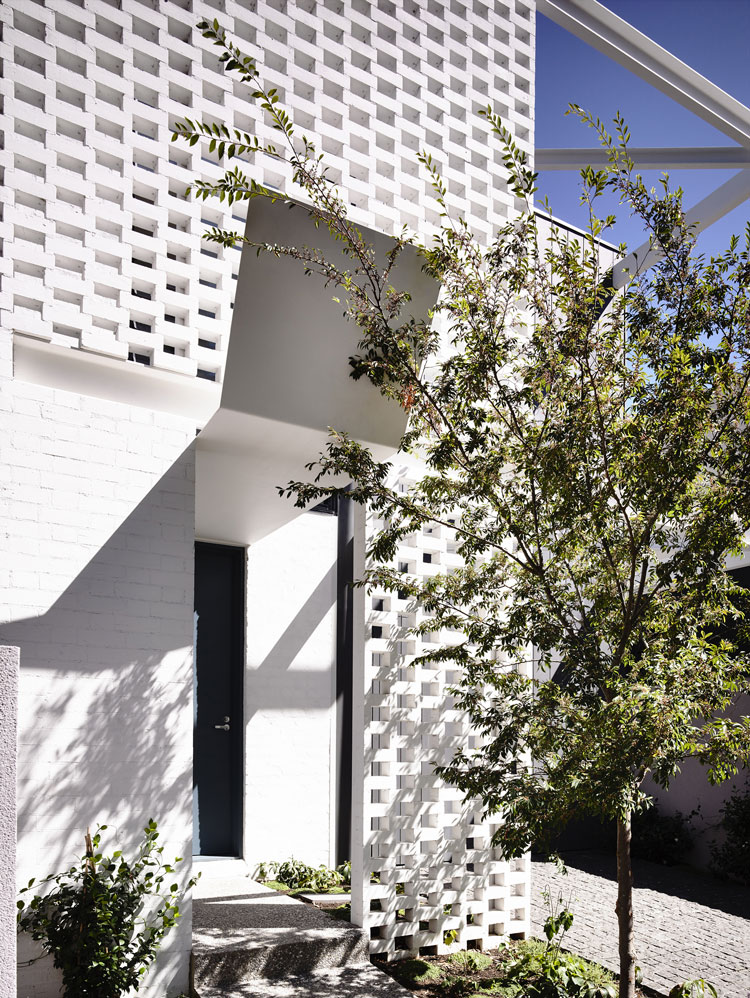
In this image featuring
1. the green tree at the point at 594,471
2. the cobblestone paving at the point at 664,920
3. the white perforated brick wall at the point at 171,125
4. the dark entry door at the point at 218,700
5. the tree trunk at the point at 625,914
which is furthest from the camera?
the dark entry door at the point at 218,700

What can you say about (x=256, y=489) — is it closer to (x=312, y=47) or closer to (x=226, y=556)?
(x=226, y=556)

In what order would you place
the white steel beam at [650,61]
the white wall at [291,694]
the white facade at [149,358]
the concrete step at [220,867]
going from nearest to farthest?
1. the white facade at [149,358]
2. the concrete step at [220,867]
3. the white wall at [291,694]
4. the white steel beam at [650,61]

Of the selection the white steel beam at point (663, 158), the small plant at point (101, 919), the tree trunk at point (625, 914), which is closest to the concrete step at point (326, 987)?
the small plant at point (101, 919)

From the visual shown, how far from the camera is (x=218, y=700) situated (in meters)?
6.74

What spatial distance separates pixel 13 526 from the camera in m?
4.04

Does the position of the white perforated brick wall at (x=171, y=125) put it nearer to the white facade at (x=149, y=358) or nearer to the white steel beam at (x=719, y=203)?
the white facade at (x=149, y=358)

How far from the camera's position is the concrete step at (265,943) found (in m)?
4.29

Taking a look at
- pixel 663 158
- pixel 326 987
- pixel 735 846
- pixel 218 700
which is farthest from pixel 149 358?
pixel 735 846

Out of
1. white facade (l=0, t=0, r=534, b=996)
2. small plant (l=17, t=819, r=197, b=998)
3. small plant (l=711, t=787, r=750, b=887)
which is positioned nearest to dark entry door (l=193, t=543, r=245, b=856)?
white facade (l=0, t=0, r=534, b=996)

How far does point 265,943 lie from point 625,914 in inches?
74.8

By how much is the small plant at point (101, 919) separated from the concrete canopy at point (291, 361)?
6.83ft

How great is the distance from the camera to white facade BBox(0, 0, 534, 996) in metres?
4.11

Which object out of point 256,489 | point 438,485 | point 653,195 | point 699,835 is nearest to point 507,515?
point 438,485

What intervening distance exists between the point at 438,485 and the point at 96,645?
189 centimetres
